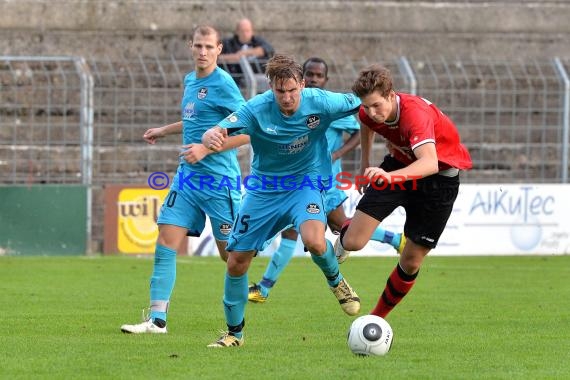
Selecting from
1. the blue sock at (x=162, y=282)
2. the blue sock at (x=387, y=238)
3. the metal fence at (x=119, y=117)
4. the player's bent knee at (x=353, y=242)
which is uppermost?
the player's bent knee at (x=353, y=242)

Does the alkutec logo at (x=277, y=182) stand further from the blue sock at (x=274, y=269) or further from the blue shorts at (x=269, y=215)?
the blue sock at (x=274, y=269)

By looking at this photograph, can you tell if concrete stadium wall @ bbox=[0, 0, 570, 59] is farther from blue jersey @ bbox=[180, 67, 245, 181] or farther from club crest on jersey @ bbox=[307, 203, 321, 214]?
club crest on jersey @ bbox=[307, 203, 321, 214]

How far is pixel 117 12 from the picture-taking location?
20.3 meters

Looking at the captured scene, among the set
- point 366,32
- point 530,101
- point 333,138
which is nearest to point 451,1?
point 366,32

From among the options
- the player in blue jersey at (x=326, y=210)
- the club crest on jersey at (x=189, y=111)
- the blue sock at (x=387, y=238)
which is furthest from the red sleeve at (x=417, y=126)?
the blue sock at (x=387, y=238)

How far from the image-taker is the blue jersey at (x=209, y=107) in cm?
934

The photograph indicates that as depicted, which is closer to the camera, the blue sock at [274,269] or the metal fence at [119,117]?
the blue sock at [274,269]

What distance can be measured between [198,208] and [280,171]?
3.93ft

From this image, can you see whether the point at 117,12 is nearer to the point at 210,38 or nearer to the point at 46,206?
the point at 46,206

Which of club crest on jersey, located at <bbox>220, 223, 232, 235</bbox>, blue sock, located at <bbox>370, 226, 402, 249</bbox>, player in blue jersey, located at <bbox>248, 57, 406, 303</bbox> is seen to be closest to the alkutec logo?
A: club crest on jersey, located at <bbox>220, 223, 232, 235</bbox>

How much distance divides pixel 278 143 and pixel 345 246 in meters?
0.93

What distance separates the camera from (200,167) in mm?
9344

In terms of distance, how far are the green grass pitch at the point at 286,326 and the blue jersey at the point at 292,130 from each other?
45.9 inches

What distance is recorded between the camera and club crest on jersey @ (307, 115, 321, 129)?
8.20m
